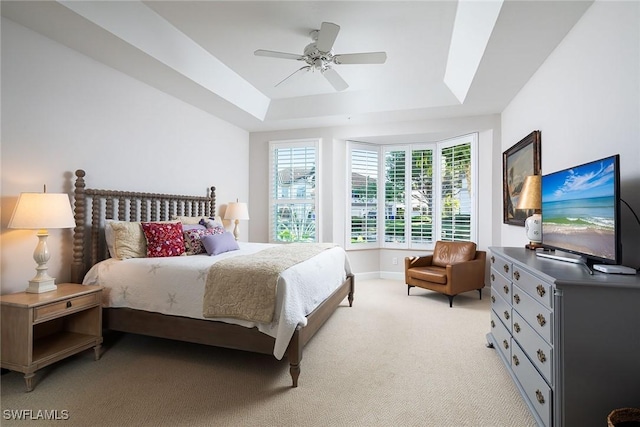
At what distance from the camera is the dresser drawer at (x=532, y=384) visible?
1661 millimetres

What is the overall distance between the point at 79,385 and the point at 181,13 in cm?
319

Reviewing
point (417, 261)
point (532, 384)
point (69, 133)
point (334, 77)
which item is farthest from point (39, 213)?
point (417, 261)

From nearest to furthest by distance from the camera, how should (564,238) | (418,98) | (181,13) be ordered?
(564,238)
(181,13)
(418,98)

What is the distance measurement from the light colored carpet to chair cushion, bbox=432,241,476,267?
4.88ft

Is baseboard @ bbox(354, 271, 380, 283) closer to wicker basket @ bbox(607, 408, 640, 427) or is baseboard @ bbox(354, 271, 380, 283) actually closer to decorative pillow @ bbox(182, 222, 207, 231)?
decorative pillow @ bbox(182, 222, 207, 231)

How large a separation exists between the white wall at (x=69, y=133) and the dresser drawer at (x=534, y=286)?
377 centimetres

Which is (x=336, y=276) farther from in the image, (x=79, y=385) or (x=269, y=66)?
(x=269, y=66)

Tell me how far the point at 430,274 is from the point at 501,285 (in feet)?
5.99

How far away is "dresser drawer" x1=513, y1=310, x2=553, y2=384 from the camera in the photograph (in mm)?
1655

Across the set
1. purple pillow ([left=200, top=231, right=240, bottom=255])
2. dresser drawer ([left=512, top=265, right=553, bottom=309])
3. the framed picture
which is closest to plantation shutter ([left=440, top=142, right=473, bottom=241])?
the framed picture

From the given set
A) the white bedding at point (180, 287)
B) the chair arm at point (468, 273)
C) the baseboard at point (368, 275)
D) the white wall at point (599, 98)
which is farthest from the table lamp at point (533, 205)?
the baseboard at point (368, 275)

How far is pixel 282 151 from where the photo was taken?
18.8ft

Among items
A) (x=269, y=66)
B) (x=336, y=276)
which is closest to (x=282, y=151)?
(x=269, y=66)

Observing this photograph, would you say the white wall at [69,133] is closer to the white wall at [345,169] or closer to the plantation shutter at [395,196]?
the white wall at [345,169]
